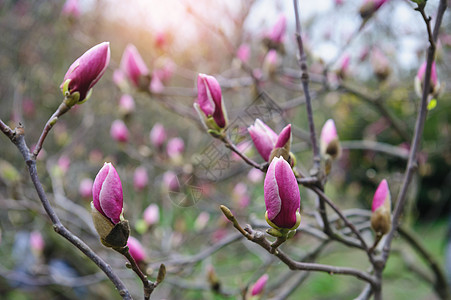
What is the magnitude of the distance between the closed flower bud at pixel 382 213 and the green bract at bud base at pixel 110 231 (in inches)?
18.4

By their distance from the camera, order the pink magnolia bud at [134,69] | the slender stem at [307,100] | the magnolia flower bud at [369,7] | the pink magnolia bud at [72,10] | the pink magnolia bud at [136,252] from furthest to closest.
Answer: the pink magnolia bud at [72,10], the pink magnolia bud at [134,69], the magnolia flower bud at [369,7], the pink magnolia bud at [136,252], the slender stem at [307,100]

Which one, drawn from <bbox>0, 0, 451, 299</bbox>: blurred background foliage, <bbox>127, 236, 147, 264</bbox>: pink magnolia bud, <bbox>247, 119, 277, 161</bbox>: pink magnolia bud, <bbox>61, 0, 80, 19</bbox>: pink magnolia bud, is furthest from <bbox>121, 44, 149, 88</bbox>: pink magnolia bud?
<bbox>247, 119, 277, 161</bbox>: pink magnolia bud

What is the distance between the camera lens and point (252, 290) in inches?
37.8

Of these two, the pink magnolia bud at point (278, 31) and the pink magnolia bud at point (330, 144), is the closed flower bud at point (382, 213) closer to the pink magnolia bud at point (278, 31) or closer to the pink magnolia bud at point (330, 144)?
the pink magnolia bud at point (330, 144)

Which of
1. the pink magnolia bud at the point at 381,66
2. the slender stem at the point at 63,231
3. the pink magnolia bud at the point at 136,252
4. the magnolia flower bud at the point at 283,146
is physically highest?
the pink magnolia bud at the point at 381,66

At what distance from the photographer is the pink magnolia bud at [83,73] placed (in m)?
0.70

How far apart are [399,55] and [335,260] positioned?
8.76 feet

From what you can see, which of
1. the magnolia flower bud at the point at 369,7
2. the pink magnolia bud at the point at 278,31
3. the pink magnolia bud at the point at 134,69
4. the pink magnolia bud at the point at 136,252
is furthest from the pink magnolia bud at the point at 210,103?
the pink magnolia bud at the point at 278,31

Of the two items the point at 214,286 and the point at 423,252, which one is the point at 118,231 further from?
the point at 423,252

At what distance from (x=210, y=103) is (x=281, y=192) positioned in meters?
0.26

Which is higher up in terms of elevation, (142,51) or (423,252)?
(142,51)

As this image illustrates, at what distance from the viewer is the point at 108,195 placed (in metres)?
0.60

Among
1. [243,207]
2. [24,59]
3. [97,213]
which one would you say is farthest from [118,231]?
[24,59]

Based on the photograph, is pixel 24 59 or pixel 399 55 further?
pixel 399 55
